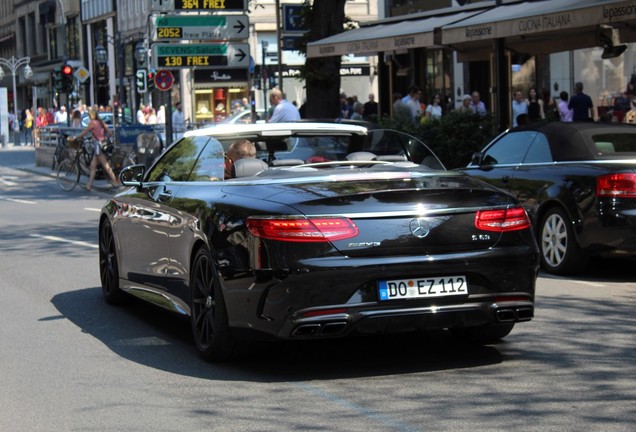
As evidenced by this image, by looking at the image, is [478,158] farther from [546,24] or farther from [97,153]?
[97,153]

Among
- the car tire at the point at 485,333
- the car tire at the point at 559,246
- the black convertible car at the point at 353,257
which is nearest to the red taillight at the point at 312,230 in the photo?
the black convertible car at the point at 353,257

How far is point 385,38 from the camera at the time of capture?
23.5 m

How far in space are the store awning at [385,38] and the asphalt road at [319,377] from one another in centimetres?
1175

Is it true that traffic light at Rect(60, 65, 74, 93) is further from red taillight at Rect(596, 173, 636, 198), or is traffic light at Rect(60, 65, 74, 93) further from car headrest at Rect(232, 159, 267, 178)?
car headrest at Rect(232, 159, 267, 178)

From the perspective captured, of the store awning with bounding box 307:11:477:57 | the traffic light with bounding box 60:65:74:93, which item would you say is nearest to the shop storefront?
the traffic light with bounding box 60:65:74:93

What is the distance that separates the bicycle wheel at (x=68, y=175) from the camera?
3122 centimetres

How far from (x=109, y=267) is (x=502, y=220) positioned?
14.1 feet

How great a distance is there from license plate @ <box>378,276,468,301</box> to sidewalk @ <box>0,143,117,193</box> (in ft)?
75.5

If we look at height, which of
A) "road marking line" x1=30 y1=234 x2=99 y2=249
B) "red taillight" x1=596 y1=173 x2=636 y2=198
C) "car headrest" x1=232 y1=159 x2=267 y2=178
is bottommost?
"road marking line" x1=30 y1=234 x2=99 y2=249

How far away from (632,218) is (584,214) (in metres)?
0.47

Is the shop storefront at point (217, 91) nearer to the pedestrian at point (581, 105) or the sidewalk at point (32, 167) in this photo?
the sidewalk at point (32, 167)

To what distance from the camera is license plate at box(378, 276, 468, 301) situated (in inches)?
294

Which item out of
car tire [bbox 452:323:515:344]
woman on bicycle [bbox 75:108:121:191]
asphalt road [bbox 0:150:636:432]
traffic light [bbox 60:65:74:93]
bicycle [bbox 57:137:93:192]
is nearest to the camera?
asphalt road [bbox 0:150:636:432]

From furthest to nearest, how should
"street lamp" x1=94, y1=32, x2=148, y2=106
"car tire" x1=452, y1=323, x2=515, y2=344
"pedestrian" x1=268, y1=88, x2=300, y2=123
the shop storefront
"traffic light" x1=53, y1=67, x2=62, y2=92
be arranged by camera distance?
1. the shop storefront
2. "traffic light" x1=53, y1=67, x2=62, y2=92
3. "street lamp" x1=94, y1=32, x2=148, y2=106
4. "pedestrian" x1=268, y1=88, x2=300, y2=123
5. "car tire" x1=452, y1=323, x2=515, y2=344
